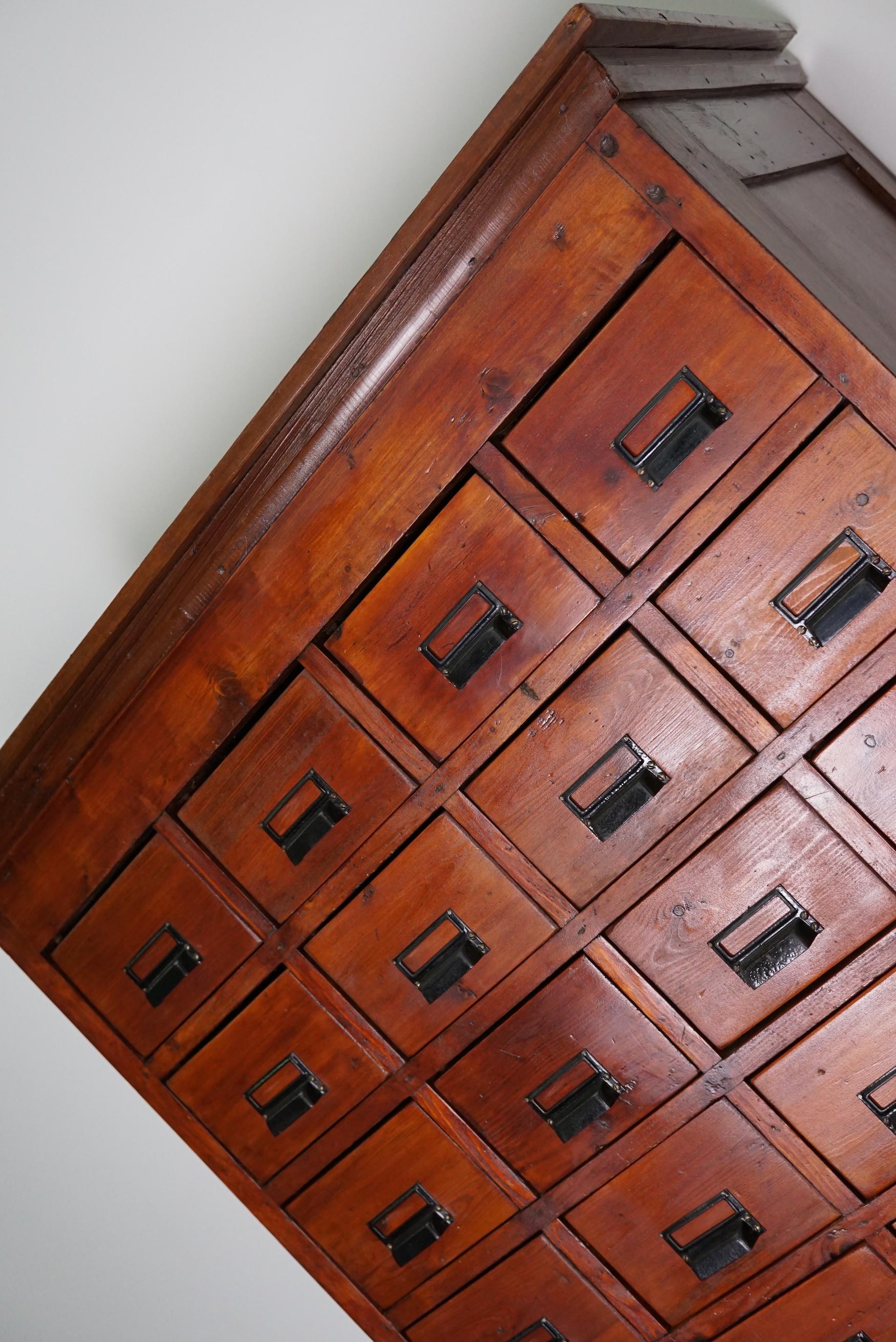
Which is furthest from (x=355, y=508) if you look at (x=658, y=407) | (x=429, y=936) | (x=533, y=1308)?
(x=533, y=1308)

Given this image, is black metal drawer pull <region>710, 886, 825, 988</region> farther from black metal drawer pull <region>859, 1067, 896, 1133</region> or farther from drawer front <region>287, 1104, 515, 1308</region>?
drawer front <region>287, 1104, 515, 1308</region>

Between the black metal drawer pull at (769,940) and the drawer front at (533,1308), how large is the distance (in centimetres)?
65

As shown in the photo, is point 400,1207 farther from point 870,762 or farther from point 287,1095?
point 870,762

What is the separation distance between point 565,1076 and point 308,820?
1.99ft

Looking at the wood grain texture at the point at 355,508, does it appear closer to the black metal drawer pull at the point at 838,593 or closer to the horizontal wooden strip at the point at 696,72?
the horizontal wooden strip at the point at 696,72

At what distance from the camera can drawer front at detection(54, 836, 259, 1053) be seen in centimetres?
195

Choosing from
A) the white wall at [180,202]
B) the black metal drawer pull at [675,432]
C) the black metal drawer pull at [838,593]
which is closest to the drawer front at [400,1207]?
the black metal drawer pull at [838,593]

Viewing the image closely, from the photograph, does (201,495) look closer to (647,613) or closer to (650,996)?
(647,613)

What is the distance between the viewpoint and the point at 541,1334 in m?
1.99

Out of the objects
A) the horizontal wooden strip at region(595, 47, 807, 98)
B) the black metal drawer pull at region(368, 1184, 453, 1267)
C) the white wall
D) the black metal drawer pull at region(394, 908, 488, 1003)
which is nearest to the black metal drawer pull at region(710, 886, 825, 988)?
the black metal drawer pull at region(394, 908, 488, 1003)

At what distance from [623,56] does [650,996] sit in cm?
141

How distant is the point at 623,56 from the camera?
1.59 metres

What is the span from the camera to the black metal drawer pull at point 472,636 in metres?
1.69

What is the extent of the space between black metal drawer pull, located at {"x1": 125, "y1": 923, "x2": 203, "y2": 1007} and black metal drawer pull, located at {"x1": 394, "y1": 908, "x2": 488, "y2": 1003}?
396 millimetres
